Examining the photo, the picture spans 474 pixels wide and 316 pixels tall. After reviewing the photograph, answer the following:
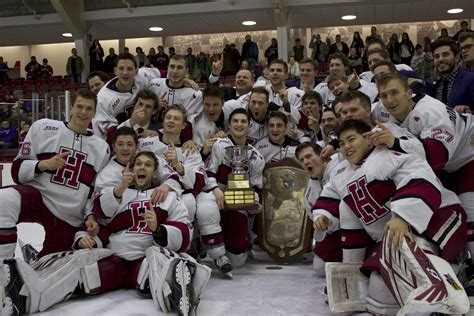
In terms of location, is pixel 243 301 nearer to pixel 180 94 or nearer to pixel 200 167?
pixel 200 167

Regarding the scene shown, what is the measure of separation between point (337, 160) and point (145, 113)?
5.45ft

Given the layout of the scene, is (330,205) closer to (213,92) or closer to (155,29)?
(213,92)

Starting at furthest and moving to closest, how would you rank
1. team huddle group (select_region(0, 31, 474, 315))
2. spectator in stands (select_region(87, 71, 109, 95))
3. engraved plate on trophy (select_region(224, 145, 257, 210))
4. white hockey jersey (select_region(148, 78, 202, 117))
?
1. spectator in stands (select_region(87, 71, 109, 95))
2. white hockey jersey (select_region(148, 78, 202, 117))
3. engraved plate on trophy (select_region(224, 145, 257, 210))
4. team huddle group (select_region(0, 31, 474, 315))

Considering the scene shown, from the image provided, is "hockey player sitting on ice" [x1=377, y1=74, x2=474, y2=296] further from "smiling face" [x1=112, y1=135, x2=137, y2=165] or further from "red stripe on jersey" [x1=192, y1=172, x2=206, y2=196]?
"smiling face" [x1=112, y1=135, x2=137, y2=165]

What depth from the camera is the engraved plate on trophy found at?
423 centimetres

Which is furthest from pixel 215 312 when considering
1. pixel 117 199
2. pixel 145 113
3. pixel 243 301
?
pixel 145 113

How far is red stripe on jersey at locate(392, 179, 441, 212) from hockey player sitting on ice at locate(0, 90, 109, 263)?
208 centimetres

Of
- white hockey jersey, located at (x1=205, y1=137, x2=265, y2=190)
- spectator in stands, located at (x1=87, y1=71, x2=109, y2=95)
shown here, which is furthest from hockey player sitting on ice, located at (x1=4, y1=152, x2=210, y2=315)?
spectator in stands, located at (x1=87, y1=71, x2=109, y2=95)

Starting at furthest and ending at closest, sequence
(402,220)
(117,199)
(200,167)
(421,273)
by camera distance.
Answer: (200,167), (117,199), (402,220), (421,273)

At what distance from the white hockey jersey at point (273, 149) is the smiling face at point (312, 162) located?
0.63 m

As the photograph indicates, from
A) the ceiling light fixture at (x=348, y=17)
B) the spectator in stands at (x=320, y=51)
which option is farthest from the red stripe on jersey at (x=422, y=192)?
the ceiling light fixture at (x=348, y=17)

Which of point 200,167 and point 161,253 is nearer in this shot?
point 161,253

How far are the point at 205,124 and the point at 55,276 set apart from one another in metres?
2.18

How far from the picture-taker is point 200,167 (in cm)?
445
